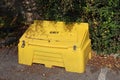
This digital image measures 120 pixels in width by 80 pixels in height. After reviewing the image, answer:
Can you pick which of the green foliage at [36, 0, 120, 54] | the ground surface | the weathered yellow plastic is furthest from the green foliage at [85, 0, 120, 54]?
the ground surface

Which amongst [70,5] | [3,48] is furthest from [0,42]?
[70,5]

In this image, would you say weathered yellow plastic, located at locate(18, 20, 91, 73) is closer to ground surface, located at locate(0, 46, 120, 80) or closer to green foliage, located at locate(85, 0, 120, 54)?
ground surface, located at locate(0, 46, 120, 80)

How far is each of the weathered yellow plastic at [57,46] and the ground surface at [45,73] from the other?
0.10 meters

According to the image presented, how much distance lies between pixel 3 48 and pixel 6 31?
93 centimetres

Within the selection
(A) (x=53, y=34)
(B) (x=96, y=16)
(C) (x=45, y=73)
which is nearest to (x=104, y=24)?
(B) (x=96, y=16)

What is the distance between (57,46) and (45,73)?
583 mm

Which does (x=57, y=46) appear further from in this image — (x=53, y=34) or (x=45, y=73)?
(x=45, y=73)

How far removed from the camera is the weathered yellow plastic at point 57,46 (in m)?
5.04

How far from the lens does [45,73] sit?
526 centimetres

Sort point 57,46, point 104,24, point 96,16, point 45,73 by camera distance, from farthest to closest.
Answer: point 96,16 → point 104,24 → point 45,73 → point 57,46

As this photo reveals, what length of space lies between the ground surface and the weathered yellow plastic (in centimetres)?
10

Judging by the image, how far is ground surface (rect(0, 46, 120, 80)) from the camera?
5086mm

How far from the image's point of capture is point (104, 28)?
5484 mm

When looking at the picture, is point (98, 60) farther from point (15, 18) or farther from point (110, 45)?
point (15, 18)
